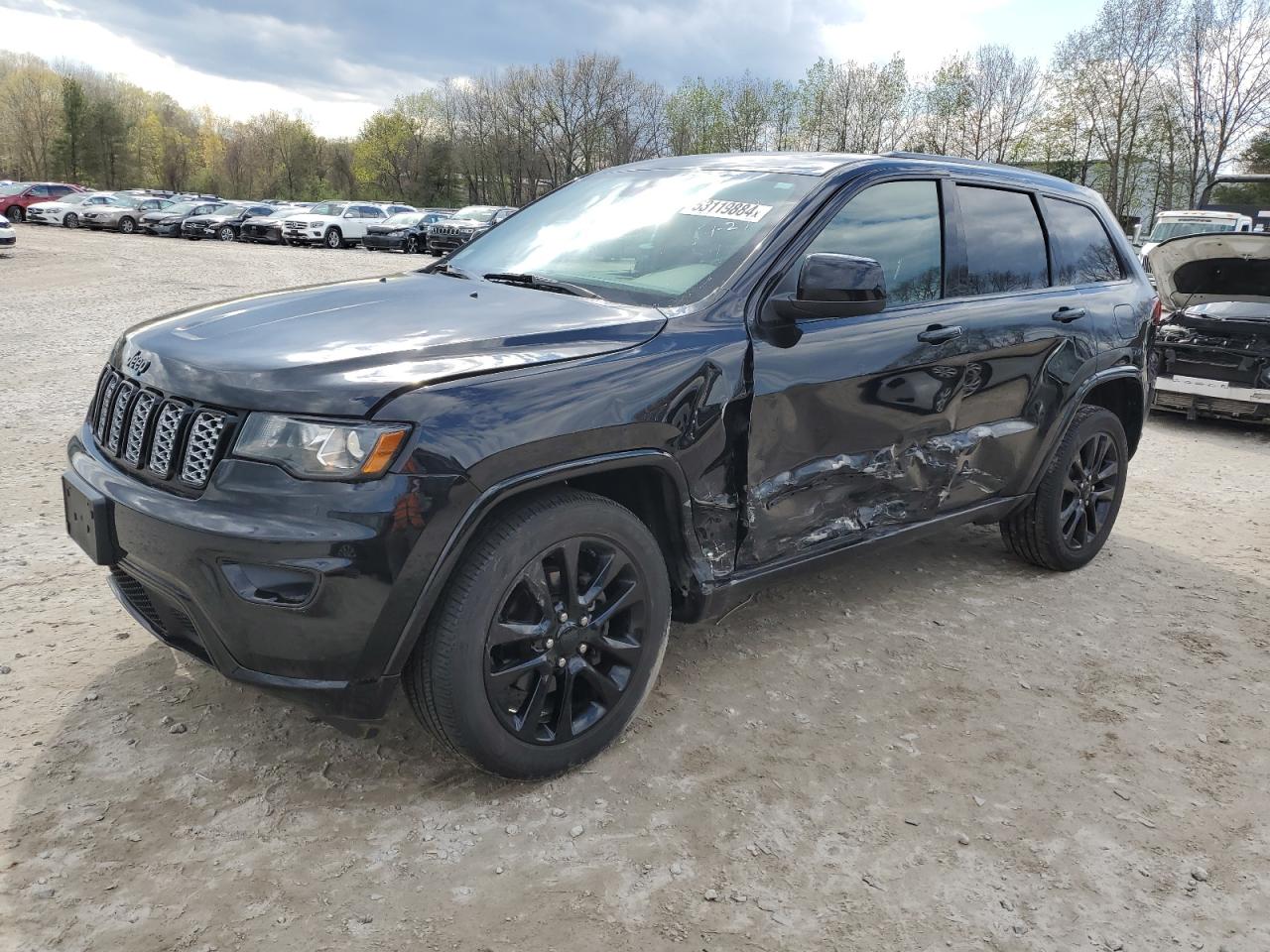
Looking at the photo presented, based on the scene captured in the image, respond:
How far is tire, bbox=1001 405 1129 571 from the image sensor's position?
4.53 meters

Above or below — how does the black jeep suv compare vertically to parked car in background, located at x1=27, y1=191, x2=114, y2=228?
below

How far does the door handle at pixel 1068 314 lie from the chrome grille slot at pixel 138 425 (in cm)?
359

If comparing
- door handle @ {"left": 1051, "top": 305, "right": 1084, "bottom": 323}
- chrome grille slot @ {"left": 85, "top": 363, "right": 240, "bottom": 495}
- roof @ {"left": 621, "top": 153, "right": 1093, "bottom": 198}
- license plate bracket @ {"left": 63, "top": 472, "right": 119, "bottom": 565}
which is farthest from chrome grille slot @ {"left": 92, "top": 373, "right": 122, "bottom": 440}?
door handle @ {"left": 1051, "top": 305, "right": 1084, "bottom": 323}

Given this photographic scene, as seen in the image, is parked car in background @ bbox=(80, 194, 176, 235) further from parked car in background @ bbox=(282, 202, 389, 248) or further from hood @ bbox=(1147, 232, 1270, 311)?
hood @ bbox=(1147, 232, 1270, 311)

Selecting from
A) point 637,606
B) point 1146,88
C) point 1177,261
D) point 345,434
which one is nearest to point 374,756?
point 637,606

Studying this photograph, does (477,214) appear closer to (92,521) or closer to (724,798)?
(92,521)

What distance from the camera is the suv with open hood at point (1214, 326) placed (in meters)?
8.34

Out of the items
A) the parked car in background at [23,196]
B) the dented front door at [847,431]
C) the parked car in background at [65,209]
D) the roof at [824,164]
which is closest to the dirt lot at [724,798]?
the dented front door at [847,431]

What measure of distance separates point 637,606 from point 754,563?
0.52 m

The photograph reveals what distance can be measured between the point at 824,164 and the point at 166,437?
7.90ft

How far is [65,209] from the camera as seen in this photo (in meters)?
36.1

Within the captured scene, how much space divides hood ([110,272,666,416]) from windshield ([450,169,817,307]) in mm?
224

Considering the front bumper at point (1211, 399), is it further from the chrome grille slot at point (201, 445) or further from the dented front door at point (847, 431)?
the chrome grille slot at point (201, 445)

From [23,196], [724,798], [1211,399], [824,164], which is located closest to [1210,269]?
[1211,399]
